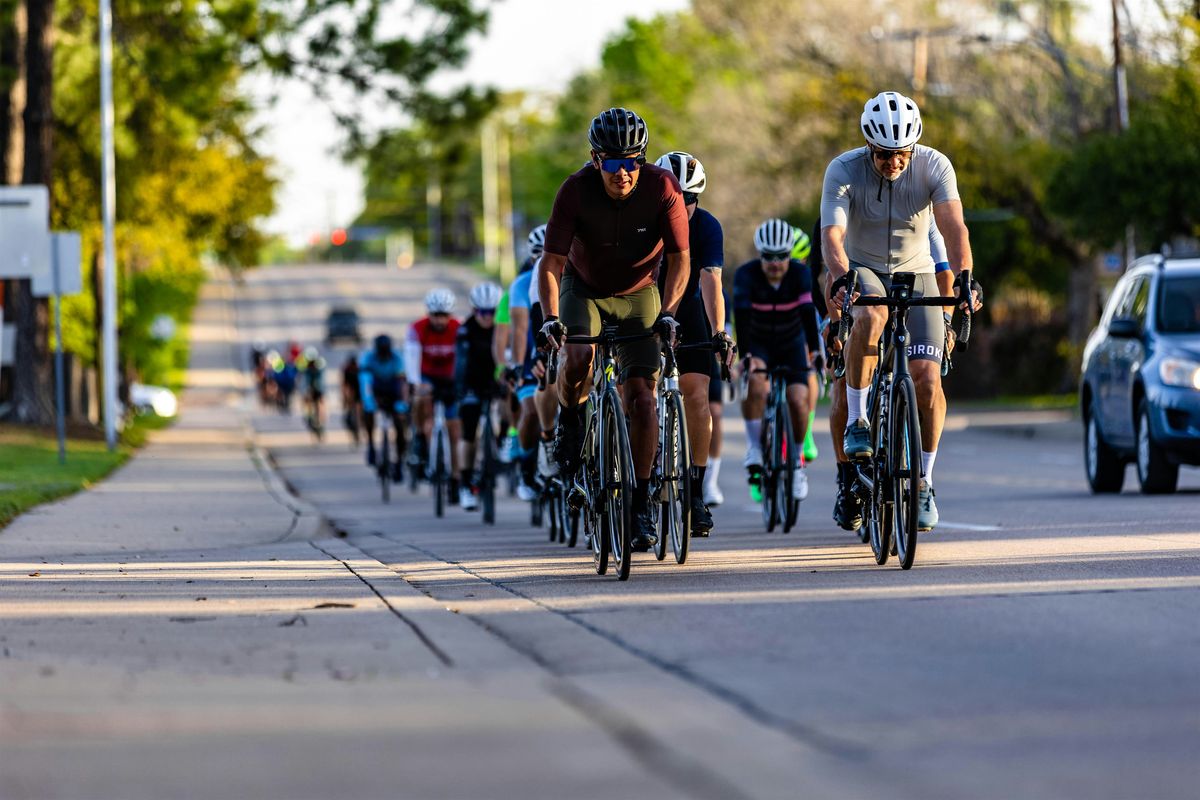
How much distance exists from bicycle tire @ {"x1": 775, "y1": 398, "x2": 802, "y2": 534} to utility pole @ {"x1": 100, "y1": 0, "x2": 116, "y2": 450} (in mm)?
19466

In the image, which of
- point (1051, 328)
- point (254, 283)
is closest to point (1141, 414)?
point (1051, 328)

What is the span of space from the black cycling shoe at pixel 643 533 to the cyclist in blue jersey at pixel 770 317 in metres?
3.95

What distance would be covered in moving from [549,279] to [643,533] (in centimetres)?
123

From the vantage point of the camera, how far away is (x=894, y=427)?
943 cm

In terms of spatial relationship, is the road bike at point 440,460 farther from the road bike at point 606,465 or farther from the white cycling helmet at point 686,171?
the road bike at point 606,465

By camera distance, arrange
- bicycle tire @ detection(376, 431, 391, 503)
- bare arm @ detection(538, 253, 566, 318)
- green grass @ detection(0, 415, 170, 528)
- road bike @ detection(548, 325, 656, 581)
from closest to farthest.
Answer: road bike @ detection(548, 325, 656, 581) < bare arm @ detection(538, 253, 566, 318) < green grass @ detection(0, 415, 170, 528) < bicycle tire @ detection(376, 431, 391, 503)

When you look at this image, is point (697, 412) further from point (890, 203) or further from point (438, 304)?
point (438, 304)

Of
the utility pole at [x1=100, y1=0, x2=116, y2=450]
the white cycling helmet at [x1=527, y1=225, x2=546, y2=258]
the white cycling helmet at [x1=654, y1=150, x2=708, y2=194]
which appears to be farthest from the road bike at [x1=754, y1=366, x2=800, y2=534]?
the utility pole at [x1=100, y1=0, x2=116, y2=450]

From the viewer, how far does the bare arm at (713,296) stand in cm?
1043

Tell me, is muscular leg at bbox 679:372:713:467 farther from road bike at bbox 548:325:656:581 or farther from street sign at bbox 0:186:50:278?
street sign at bbox 0:186:50:278

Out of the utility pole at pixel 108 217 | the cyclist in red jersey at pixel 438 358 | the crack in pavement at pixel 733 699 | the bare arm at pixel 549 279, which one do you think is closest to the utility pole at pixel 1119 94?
the utility pole at pixel 108 217

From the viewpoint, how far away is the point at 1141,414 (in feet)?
52.7

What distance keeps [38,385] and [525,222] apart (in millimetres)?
141655

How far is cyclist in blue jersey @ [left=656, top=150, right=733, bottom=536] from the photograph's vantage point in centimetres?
1052
